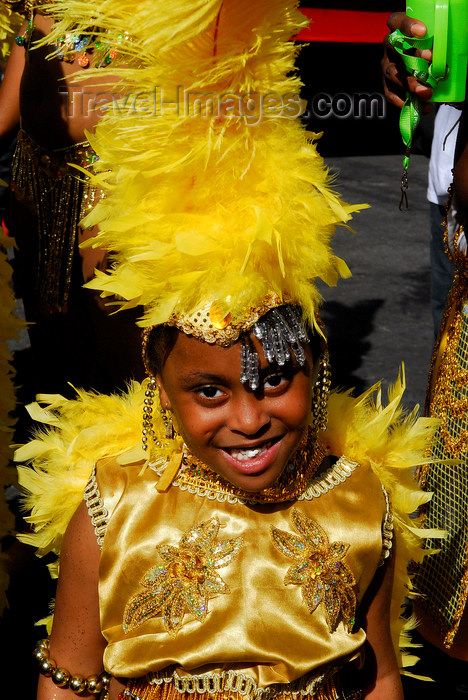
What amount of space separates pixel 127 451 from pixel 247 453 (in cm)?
31

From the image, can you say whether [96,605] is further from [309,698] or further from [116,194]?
[116,194]

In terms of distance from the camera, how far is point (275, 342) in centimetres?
145

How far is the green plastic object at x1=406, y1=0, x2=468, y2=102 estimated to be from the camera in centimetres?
176

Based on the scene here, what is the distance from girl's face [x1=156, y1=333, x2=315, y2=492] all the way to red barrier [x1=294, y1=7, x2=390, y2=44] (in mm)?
6761

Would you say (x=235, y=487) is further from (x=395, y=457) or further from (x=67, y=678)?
(x=67, y=678)

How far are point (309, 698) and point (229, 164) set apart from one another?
101cm

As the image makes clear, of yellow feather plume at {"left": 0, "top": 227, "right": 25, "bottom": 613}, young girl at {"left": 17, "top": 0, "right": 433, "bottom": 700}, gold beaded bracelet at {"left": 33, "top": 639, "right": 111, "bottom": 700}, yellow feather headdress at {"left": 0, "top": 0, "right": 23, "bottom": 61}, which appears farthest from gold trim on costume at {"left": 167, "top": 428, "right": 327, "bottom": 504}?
yellow feather headdress at {"left": 0, "top": 0, "right": 23, "bottom": 61}

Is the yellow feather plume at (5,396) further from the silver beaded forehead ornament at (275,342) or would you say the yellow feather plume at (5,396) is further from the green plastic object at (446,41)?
the green plastic object at (446,41)

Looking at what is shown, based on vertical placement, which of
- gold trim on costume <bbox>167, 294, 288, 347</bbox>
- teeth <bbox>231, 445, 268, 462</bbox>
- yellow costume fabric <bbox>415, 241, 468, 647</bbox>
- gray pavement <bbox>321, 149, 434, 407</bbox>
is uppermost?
gold trim on costume <bbox>167, 294, 288, 347</bbox>

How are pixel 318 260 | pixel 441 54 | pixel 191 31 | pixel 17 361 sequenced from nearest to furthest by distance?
pixel 191 31
pixel 318 260
pixel 441 54
pixel 17 361

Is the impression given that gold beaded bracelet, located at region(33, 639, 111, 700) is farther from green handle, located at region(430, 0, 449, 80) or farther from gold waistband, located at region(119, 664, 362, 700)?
green handle, located at region(430, 0, 449, 80)

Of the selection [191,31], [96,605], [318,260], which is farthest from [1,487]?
[191,31]

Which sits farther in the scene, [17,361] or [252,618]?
[17,361]

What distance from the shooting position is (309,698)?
1618 millimetres
